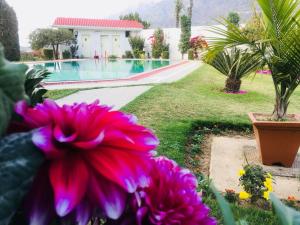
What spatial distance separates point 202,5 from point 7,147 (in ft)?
531

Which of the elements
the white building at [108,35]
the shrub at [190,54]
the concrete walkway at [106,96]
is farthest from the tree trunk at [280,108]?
the white building at [108,35]

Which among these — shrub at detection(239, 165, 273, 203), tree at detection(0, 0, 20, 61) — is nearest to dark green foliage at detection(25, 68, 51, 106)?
shrub at detection(239, 165, 273, 203)

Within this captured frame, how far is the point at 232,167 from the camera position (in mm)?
4051

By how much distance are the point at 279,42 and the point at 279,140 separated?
1.22 m

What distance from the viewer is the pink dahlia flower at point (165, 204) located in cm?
43

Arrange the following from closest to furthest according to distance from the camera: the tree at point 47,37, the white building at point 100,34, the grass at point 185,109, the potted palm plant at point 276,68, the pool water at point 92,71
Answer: the potted palm plant at point 276,68
the grass at point 185,109
the pool water at point 92,71
the tree at point 47,37
the white building at point 100,34

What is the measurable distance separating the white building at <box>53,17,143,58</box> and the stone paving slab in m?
28.2

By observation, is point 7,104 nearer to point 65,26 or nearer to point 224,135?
point 224,135

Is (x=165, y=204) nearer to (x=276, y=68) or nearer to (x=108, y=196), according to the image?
(x=108, y=196)

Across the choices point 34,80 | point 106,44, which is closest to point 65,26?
point 106,44

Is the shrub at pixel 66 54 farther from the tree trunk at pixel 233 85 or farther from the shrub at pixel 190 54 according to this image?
the tree trunk at pixel 233 85

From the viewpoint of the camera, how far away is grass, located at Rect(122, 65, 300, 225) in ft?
13.8

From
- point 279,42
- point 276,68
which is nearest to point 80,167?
point 279,42

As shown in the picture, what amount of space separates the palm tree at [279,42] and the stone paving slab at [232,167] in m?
0.74
